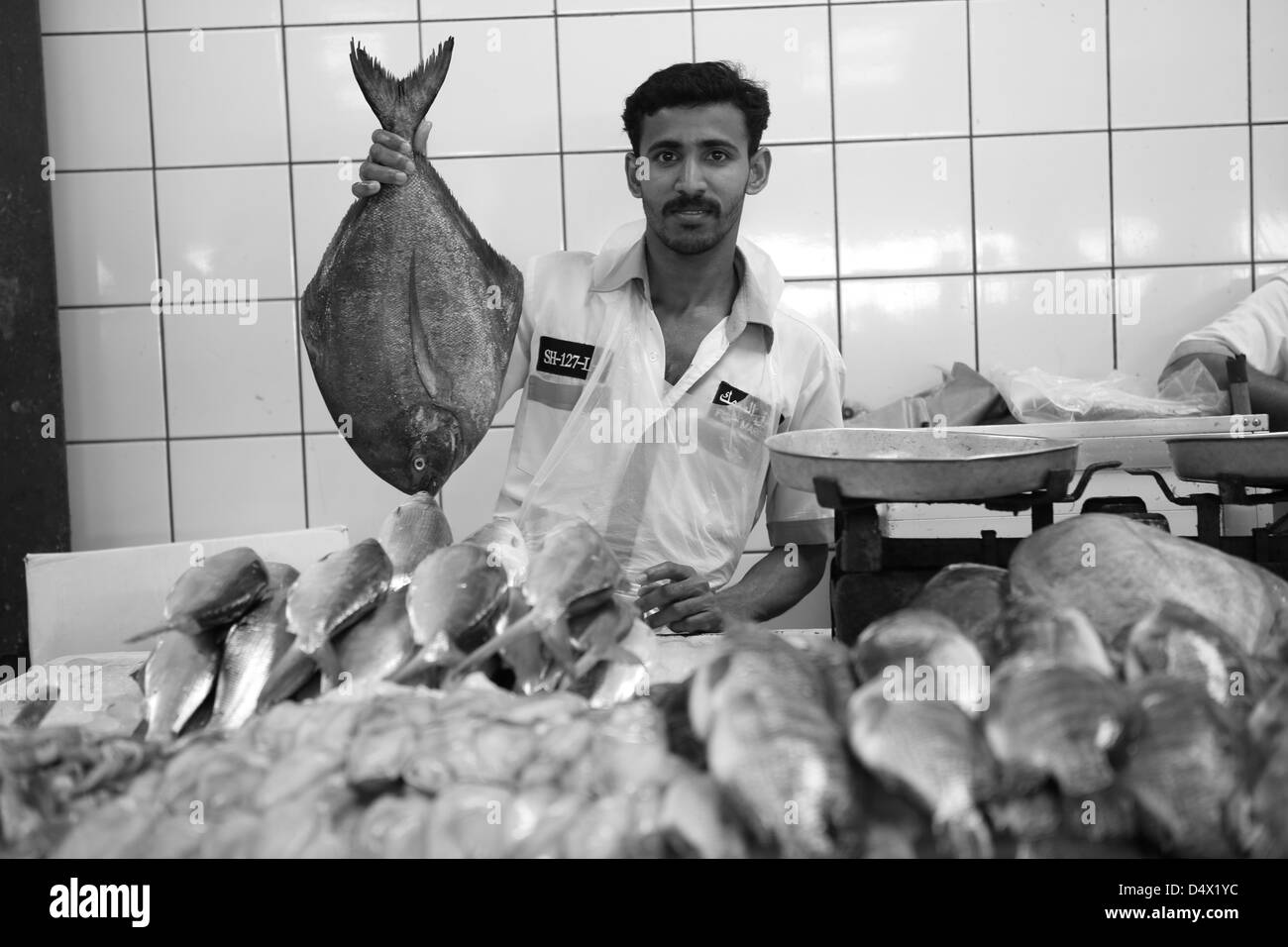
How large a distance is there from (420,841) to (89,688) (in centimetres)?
90

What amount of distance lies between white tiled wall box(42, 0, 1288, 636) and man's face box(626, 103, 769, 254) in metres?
0.98

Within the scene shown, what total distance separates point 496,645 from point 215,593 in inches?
15.8

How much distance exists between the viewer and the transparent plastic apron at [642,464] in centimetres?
260

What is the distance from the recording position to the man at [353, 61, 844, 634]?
2568 millimetres

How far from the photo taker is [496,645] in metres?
1.21

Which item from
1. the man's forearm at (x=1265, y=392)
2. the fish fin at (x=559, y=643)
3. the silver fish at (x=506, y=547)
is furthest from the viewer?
the man's forearm at (x=1265, y=392)

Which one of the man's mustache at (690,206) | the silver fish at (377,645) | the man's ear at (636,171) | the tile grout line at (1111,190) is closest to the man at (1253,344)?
the tile grout line at (1111,190)

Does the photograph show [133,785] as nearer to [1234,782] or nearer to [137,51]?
[1234,782]

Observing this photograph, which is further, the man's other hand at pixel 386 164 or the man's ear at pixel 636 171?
the man's ear at pixel 636 171

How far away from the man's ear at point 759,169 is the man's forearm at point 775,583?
0.95m

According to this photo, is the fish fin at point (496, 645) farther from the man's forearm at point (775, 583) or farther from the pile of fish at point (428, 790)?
the man's forearm at point (775, 583)

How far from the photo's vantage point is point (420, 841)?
881 millimetres

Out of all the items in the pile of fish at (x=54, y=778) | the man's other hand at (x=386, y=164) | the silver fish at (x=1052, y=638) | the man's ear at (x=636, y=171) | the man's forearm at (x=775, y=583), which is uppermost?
the man's ear at (x=636, y=171)
